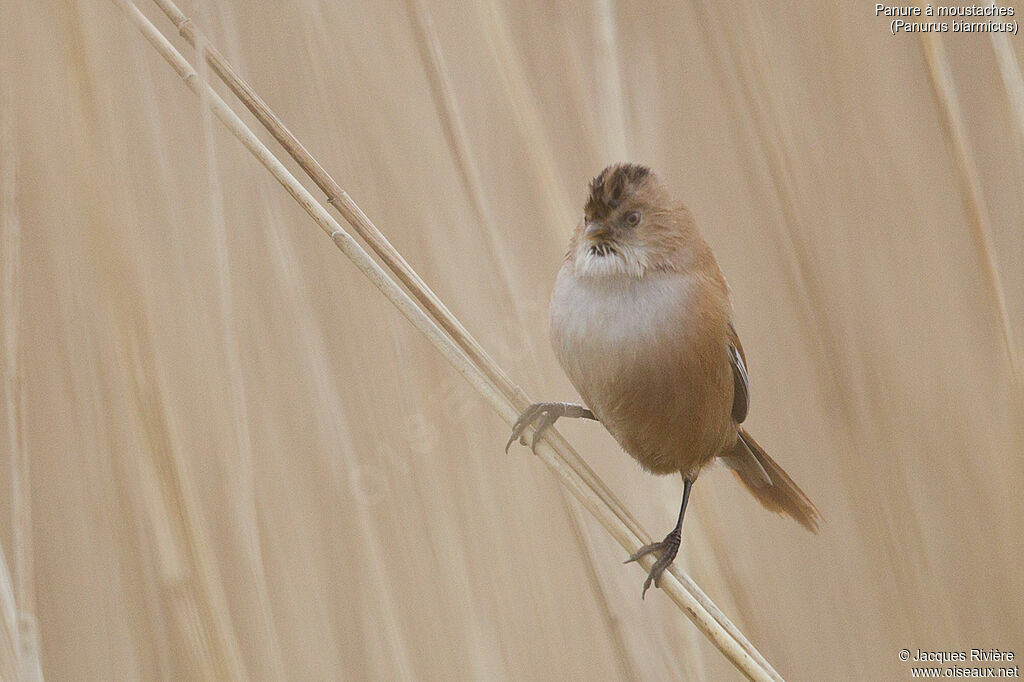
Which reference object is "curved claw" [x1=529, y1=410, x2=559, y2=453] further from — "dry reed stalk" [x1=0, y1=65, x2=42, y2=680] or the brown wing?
"dry reed stalk" [x1=0, y1=65, x2=42, y2=680]

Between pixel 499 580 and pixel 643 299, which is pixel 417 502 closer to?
pixel 499 580

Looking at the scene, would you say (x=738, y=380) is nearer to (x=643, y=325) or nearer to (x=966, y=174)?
(x=643, y=325)

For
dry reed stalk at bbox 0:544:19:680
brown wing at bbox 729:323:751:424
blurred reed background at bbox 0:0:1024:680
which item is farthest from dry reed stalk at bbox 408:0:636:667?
dry reed stalk at bbox 0:544:19:680

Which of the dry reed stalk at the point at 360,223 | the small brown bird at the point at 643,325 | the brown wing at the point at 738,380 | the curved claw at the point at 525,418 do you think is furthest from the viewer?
the brown wing at the point at 738,380

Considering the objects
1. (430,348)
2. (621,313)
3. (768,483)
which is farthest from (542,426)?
(768,483)

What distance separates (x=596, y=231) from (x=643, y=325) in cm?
17

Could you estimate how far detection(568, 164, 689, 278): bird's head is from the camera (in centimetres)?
→ 149

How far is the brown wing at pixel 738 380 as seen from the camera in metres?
1.70

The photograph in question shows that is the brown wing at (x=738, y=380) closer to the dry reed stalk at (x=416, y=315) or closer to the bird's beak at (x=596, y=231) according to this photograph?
the bird's beak at (x=596, y=231)

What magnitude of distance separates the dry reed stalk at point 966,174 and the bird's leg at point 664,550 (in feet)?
1.95

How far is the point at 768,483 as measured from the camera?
6.11ft

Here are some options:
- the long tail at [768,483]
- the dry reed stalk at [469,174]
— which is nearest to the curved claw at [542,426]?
the dry reed stalk at [469,174]

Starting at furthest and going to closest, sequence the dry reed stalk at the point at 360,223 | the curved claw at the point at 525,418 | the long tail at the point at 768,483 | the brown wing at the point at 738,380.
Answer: the long tail at the point at 768,483, the brown wing at the point at 738,380, the curved claw at the point at 525,418, the dry reed stalk at the point at 360,223

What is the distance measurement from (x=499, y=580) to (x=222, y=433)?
553 millimetres
